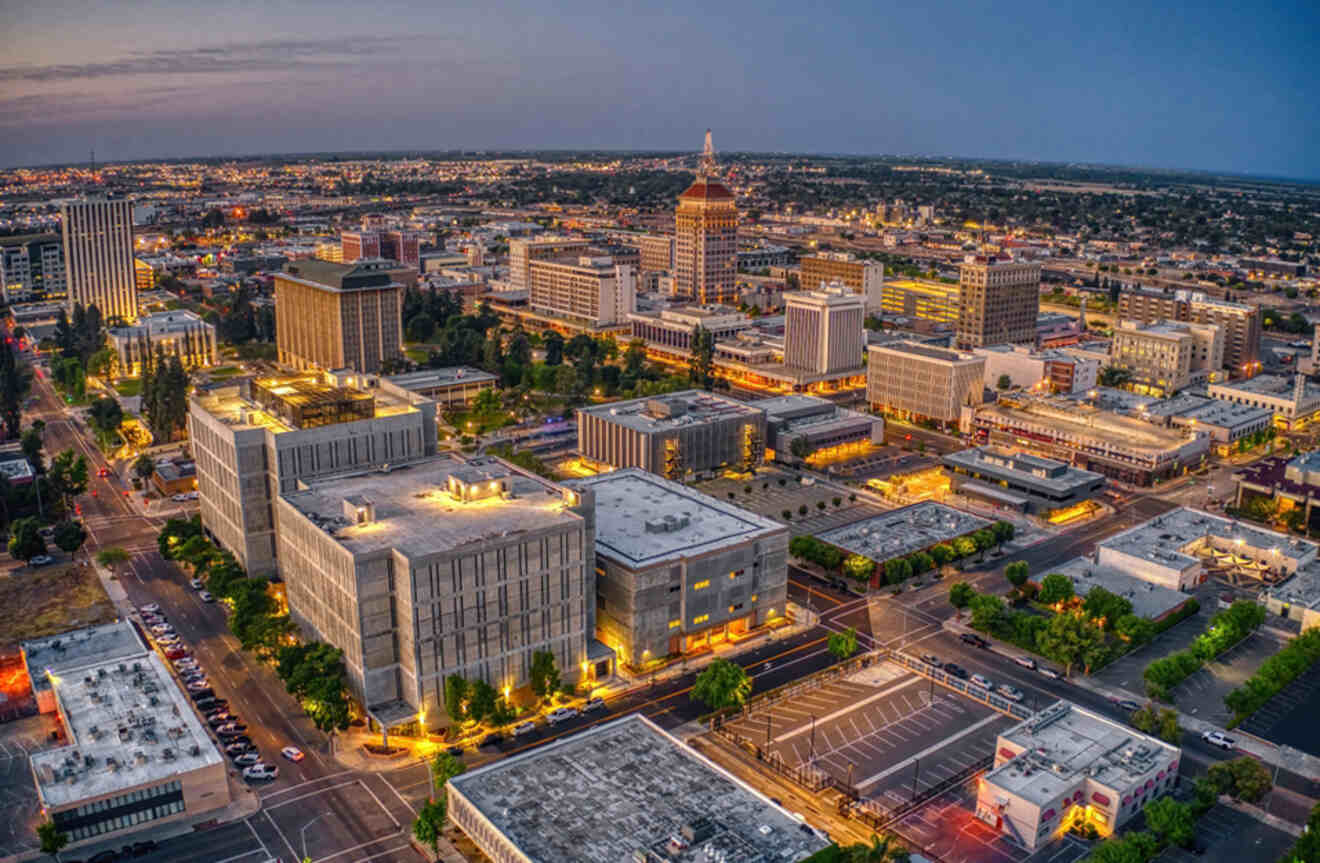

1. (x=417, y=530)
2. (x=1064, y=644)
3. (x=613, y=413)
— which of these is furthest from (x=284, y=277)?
(x=1064, y=644)

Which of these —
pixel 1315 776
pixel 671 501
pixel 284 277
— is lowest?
pixel 1315 776

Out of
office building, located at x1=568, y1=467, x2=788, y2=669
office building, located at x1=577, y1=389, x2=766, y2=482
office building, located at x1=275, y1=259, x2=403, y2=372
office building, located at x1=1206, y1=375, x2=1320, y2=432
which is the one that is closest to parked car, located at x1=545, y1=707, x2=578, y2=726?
office building, located at x1=568, y1=467, x2=788, y2=669

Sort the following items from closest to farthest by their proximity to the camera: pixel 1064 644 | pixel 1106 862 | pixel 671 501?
pixel 1106 862 < pixel 1064 644 < pixel 671 501

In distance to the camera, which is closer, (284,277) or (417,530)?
(417,530)

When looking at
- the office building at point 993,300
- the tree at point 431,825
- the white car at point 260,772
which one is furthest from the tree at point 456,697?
the office building at point 993,300

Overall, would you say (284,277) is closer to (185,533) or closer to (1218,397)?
(185,533)

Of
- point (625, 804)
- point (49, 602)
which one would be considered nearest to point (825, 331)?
point (49, 602)

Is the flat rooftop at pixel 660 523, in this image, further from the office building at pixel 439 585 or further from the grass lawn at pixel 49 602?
the grass lawn at pixel 49 602
